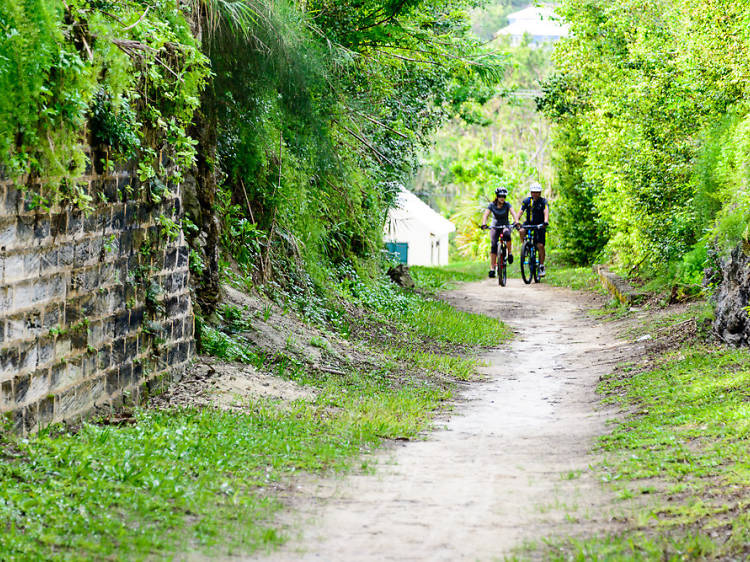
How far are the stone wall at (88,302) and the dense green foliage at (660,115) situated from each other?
6.10 m

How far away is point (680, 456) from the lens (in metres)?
6.55

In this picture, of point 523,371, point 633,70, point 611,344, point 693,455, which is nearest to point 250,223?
point 523,371

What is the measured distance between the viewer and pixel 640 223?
1755cm

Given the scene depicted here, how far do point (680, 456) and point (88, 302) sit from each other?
433 centimetres

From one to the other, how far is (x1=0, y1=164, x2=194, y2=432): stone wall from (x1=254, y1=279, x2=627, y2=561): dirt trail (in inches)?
76.0

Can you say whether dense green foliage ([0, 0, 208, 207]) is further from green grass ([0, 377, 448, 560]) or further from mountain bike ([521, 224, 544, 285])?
mountain bike ([521, 224, 544, 285])

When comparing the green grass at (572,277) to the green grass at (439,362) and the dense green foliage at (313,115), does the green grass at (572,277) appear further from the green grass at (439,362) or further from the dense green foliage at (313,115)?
the green grass at (439,362)

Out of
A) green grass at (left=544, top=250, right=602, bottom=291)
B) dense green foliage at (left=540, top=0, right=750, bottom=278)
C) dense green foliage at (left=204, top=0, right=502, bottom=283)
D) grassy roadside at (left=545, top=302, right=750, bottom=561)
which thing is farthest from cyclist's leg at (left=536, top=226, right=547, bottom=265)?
grassy roadside at (left=545, top=302, right=750, bottom=561)

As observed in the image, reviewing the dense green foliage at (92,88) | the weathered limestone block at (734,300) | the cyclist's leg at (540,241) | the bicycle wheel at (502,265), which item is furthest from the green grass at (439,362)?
the bicycle wheel at (502,265)

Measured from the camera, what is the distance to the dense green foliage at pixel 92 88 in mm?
5871

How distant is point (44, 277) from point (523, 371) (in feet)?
21.6

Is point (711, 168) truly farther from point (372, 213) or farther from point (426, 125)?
point (426, 125)

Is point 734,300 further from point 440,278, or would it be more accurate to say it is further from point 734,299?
point 440,278

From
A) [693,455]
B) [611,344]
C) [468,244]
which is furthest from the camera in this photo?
[468,244]
